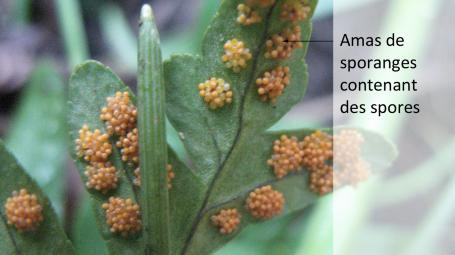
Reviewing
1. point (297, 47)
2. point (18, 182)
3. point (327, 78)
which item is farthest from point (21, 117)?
point (327, 78)

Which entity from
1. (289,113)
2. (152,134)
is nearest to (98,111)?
(152,134)

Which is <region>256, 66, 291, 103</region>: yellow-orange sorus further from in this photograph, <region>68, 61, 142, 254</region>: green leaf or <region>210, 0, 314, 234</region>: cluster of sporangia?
<region>68, 61, 142, 254</region>: green leaf

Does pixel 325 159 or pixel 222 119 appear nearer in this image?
pixel 222 119

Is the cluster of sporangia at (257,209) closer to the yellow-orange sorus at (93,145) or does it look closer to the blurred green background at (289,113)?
the yellow-orange sorus at (93,145)

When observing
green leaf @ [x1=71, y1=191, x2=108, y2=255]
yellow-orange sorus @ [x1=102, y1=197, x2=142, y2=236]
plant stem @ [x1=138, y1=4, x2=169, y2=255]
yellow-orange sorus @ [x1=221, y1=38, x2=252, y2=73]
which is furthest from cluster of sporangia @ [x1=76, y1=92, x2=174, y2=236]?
green leaf @ [x1=71, y1=191, x2=108, y2=255]

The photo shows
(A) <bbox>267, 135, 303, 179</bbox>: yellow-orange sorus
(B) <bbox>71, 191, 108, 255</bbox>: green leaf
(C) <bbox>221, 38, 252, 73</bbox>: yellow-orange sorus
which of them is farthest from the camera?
(B) <bbox>71, 191, 108, 255</bbox>: green leaf

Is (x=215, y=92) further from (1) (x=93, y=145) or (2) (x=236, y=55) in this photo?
(1) (x=93, y=145)
